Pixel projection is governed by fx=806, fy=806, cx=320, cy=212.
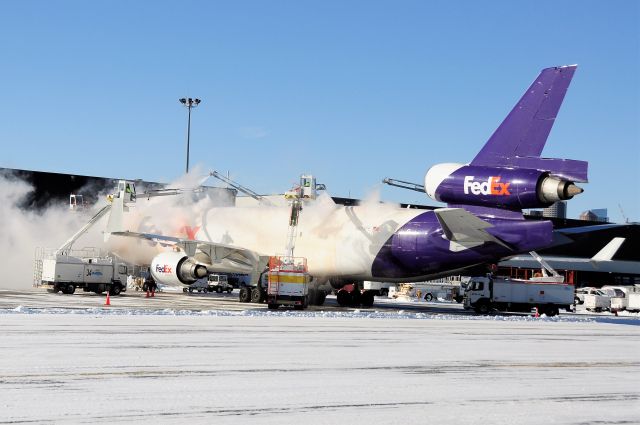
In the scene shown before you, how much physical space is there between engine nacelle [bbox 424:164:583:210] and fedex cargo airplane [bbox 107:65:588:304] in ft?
0.13

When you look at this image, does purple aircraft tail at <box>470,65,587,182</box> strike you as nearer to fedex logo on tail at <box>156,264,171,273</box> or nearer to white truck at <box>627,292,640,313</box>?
fedex logo on tail at <box>156,264,171,273</box>

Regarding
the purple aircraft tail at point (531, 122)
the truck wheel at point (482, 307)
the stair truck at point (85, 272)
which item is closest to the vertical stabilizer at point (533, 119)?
the purple aircraft tail at point (531, 122)

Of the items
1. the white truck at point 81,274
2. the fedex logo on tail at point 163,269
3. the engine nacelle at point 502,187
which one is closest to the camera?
the engine nacelle at point 502,187

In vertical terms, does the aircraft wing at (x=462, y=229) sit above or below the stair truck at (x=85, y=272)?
above

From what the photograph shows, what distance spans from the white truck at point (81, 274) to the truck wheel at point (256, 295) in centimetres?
1324

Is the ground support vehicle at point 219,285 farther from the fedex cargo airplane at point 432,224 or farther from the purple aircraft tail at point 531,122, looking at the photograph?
the purple aircraft tail at point 531,122

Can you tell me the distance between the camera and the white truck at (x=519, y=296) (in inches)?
1794

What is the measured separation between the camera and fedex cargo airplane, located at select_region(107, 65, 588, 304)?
3164 centimetres

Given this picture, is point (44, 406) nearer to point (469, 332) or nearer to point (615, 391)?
point (615, 391)

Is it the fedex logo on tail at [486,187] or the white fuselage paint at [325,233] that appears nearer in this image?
the fedex logo on tail at [486,187]

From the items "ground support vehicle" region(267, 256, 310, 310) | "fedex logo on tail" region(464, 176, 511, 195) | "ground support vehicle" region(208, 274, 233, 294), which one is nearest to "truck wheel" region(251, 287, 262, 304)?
"ground support vehicle" region(267, 256, 310, 310)

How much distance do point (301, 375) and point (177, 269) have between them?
A: 3417 centimetres

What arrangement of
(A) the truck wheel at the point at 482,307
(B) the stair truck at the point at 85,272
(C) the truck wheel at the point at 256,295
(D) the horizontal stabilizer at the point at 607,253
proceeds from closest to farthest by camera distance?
(A) the truck wheel at the point at 482,307 → (C) the truck wheel at the point at 256,295 → (B) the stair truck at the point at 85,272 → (D) the horizontal stabilizer at the point at 607,253

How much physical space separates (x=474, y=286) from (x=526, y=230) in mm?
11670
